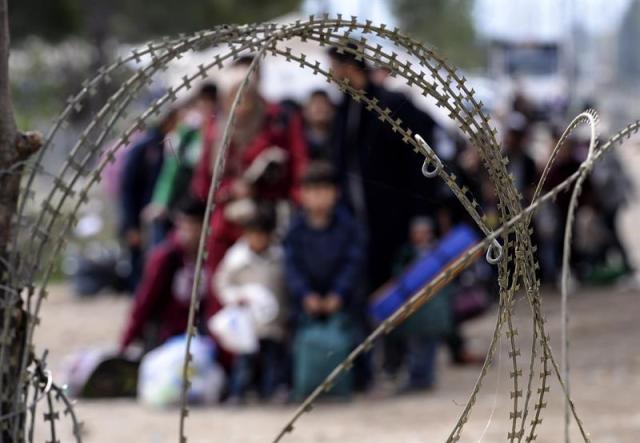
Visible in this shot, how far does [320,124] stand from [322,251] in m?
0.95

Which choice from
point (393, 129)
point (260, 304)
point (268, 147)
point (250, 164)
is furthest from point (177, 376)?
point (393, 129)

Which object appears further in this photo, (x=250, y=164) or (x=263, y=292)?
(x=250, y=164)

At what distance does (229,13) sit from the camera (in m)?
26.7

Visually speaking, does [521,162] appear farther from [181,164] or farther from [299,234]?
[299,234]

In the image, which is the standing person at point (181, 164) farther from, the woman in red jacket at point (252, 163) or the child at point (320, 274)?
the child at point (320, 274)

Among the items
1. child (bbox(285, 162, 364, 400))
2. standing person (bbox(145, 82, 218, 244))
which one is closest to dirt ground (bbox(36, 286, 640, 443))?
child (bbox(285, 162, 364, 400))

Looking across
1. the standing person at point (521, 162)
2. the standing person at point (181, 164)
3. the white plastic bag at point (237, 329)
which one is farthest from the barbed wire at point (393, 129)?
the standing person at point (521, 162)

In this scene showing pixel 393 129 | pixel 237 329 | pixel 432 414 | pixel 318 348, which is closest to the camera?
pixel 393 129

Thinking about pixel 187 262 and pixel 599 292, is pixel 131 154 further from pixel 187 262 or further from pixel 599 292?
pixel 599 292

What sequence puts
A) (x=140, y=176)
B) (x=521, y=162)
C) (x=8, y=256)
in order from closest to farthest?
(x=8, y=256) → (x=140, y=176) → (x=521, y=162)

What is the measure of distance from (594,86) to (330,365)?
25.2 m

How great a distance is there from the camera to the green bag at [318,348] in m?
6.88

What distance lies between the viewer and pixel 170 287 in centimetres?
775

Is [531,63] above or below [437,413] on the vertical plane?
above
